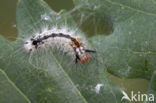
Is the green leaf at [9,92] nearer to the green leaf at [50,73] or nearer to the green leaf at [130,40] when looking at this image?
the green leaf at [50,73]

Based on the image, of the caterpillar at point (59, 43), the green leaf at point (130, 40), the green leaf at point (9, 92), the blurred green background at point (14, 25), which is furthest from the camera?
the blurred green background at point (14, 25)

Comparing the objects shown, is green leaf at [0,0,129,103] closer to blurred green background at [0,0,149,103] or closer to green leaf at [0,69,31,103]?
green leaf at [0,69,31,103]

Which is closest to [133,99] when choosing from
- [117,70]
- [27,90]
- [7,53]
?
[117,70]

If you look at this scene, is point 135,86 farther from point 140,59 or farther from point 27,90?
point 27,90

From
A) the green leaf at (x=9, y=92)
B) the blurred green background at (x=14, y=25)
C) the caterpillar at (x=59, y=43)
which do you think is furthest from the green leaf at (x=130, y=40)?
the green leaf at (x=9, y=92)

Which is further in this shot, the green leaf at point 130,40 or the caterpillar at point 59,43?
the caterpillar at point 59,43

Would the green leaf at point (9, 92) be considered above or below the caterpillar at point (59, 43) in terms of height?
below

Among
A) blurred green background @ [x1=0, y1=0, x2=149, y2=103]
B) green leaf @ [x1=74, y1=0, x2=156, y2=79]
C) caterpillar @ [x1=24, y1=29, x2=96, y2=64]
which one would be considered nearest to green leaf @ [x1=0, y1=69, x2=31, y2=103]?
caterpillar @ [x1=24, y1=29, x2=96, y2=64]
